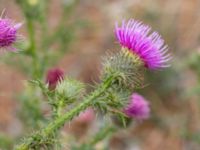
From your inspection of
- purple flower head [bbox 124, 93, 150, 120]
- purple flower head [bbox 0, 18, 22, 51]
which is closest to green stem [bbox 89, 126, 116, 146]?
purple flower head [bbox 124, 93, 150, 120]

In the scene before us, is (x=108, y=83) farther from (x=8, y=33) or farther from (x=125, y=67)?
(x=8, y=33)

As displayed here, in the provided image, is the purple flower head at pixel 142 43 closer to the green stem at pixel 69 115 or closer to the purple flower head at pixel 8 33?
the green stem at pixel 69 115

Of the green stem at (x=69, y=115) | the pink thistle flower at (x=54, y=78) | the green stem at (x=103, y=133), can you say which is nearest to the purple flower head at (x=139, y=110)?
the green stem at (x=103, y=133)

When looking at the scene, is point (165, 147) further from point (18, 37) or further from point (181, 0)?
point (18, 37)

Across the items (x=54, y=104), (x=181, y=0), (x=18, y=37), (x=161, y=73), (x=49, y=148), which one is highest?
(x=181, y=0)

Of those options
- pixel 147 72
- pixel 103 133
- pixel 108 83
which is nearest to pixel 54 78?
pixel 108 83

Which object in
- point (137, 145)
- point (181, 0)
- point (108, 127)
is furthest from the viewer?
point (181, 0)

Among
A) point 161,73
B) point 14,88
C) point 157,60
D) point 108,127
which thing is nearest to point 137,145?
point 161,73
